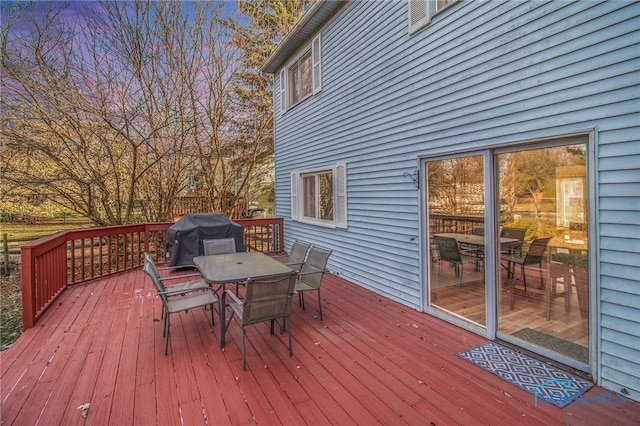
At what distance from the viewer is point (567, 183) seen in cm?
271

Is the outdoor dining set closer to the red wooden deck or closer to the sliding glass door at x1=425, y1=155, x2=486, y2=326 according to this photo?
the red wooden deck

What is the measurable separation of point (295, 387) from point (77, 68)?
8.81m

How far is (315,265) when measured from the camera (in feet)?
13.8

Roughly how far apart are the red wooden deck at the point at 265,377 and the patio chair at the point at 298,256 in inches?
26.7

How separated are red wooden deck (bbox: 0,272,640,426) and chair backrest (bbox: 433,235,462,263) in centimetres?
78

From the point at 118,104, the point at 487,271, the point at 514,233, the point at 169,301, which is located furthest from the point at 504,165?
the point at 118,104

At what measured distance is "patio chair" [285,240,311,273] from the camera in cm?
441

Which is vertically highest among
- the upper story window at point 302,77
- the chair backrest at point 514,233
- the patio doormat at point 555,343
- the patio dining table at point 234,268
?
the upper story window at point 302,77

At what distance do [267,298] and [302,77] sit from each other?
19.5ft

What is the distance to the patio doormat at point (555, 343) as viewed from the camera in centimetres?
267

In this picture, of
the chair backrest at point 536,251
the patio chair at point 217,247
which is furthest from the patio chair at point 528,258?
the patio chair at point 217,247

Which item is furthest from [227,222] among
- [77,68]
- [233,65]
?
[233,65]

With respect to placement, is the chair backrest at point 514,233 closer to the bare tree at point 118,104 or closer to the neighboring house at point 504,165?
the neighboring house at point 504,165

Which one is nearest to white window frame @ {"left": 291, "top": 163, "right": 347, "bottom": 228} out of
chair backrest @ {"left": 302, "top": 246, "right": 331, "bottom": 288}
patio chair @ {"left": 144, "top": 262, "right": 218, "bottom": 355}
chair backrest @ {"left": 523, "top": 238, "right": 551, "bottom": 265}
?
chair backrest @ {"left": 302, "top": 246, "right": 331, "bottom": 288}
